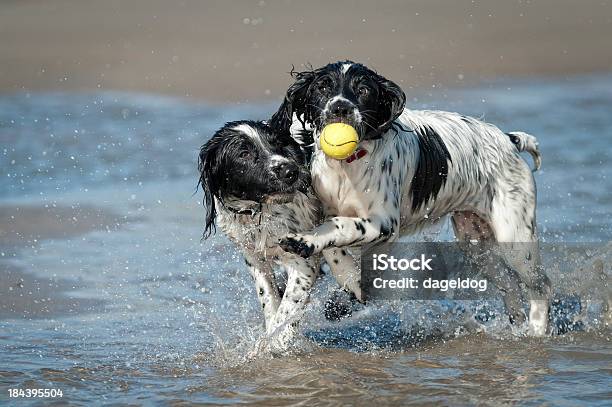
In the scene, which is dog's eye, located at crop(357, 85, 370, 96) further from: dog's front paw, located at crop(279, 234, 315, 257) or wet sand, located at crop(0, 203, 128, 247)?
wet sand, located at crop(0, 203, 128, 247)

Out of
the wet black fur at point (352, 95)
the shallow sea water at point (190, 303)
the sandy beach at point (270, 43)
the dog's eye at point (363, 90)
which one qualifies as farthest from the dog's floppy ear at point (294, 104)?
the sandy beach at point (270, 43)

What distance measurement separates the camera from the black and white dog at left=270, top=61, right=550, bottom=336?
5.68 m

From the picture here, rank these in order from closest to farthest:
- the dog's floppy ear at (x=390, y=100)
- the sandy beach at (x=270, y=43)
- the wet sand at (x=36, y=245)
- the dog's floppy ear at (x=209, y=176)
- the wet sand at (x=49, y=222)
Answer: the dog's floppy ear at (x=390, y=100) < the dog's floppy ear at (x=209, y=176) < the wet sand at (x=36, y=245) < the wet sand at (x=49, y=222) < the sandy beach at (x=270, y=43)

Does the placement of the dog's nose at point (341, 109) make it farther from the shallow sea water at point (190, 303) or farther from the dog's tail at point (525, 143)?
the dog's tail at point (525, 143)

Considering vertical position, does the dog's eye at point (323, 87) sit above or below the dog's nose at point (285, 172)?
above

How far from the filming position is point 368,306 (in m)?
6.97

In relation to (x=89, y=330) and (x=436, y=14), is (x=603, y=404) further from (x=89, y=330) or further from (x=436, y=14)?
(x=436, y=14)

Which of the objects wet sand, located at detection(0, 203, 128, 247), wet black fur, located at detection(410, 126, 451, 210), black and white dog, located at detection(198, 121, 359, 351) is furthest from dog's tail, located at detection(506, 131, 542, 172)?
wet sand, located at detection(0, 203, 128, 247)

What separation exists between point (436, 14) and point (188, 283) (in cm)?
739

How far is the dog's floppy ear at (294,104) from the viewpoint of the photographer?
19.1ft

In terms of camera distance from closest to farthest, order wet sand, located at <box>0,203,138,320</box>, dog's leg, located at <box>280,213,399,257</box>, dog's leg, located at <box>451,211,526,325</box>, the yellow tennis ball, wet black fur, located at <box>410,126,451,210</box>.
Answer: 1. the yellow tennis ball
2. dog's leg, located at <box>280,213,399,257</box>
3. wet black fur, located at <box>410,126,451,210</box>
4. dog's leg, located at <box>451,211,526,325</box>
5. wet sand, located at <box>0,203,138,320</box>

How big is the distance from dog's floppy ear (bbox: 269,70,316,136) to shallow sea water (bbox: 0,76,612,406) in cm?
99

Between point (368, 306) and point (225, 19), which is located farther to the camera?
point (225, 19)

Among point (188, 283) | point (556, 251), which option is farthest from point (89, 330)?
point (556, 251)
